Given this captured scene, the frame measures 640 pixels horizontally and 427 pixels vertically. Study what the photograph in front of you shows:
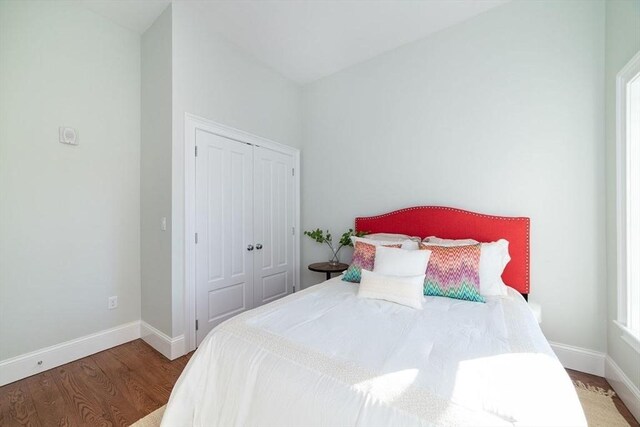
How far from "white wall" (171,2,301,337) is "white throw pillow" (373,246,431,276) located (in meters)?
1.73

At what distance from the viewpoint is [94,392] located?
1.90 meters

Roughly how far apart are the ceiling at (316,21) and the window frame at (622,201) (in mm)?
1201

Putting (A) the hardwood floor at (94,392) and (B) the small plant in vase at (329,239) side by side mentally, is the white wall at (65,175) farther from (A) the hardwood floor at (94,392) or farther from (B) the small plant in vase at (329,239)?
(B) the small plant in vase at (329,239)

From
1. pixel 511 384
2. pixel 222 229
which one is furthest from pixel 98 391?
pixel 511 384

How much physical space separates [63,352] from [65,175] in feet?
4.79

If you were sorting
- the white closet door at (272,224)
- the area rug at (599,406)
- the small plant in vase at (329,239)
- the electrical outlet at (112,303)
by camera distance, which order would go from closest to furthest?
the area rug at (599,406), the electrical outlet at (112,303), the white closet door at (272,224), the small plant in vase at (329,239)

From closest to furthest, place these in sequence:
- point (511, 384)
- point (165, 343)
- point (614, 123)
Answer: point (511, 384) → point (614, 123) → point (165, 343)

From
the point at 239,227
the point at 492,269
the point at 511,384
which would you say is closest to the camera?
the point at 511,384

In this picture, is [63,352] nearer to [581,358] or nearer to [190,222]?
[190,222]

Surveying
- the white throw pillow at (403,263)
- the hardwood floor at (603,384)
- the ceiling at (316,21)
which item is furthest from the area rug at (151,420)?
the ceiling at (316,21)

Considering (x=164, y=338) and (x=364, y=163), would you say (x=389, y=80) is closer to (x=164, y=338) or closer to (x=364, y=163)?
(x=364, y=163)

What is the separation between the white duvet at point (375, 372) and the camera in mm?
842

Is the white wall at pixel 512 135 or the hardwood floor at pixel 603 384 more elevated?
the white wall at pixel 512 135

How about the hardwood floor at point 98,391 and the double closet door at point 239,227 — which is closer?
the hardwood floor at point 98,391
